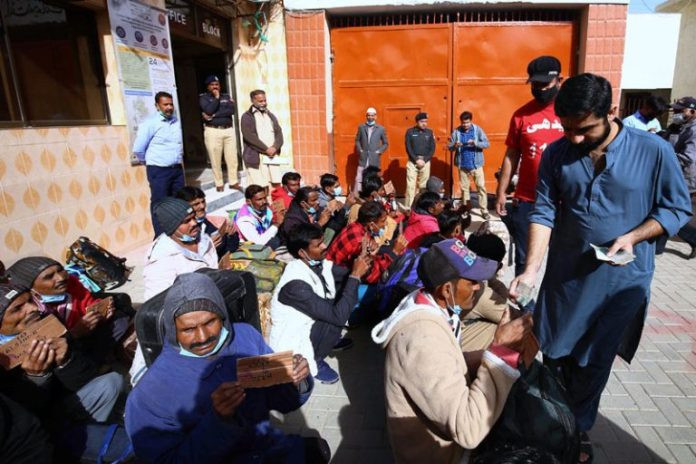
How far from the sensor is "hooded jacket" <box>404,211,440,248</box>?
447 cm

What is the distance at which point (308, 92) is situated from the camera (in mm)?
9195

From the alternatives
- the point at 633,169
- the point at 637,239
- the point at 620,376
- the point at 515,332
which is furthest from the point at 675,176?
the point at 620,376

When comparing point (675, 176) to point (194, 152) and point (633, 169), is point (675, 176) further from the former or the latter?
point (194, 152)

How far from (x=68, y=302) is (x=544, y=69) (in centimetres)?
368

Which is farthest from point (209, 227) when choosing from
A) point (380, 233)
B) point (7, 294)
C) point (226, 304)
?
point (226, 304)

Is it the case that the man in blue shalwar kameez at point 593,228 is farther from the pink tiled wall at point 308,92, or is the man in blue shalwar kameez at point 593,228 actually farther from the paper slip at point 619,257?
the pink tiled wall at point 308,92

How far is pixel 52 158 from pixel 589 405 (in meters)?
5.59

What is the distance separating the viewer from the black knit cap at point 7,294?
232 centimetres

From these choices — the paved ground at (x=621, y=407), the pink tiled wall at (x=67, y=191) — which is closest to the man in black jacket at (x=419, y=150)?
the pink tiled wall at (x=67, y=191)

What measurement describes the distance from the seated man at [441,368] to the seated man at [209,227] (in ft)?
9.99

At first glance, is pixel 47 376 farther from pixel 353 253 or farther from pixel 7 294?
pixel 353 253

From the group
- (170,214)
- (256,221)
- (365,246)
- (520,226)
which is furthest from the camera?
(256,221)

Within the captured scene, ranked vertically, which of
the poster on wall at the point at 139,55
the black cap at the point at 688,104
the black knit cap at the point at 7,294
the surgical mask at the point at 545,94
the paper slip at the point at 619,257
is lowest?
the black knit cap at the point at 7,294

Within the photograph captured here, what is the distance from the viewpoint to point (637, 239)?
214cm
